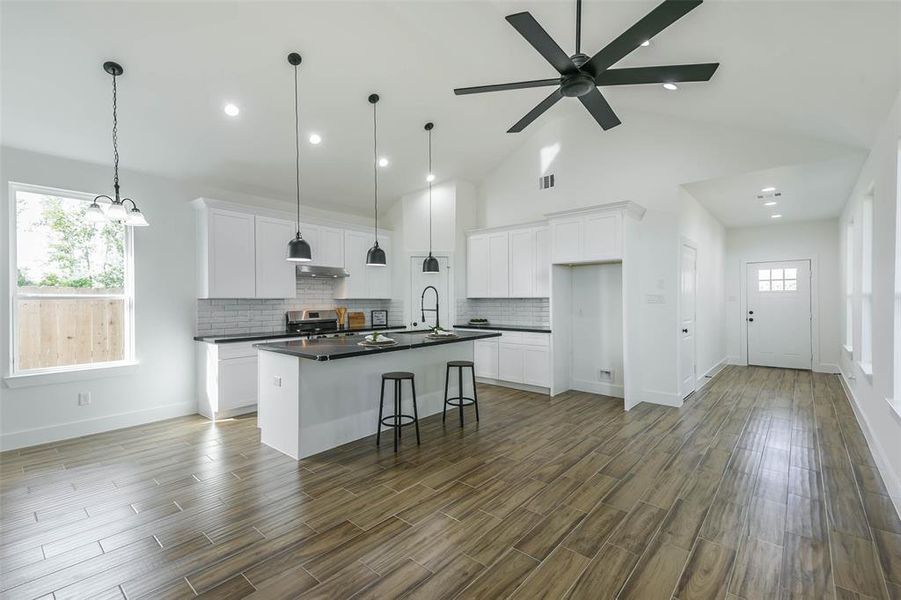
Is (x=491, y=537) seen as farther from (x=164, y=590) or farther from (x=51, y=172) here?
(x=51, y=172)

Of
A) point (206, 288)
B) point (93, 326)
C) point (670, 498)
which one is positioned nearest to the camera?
point (670, 498)

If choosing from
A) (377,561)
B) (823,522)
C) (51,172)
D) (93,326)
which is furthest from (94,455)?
(823,522)

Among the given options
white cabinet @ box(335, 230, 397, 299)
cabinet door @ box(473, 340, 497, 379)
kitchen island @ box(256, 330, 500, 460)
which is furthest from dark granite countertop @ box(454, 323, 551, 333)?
kitchen island @ box(256, 330, 500, 460)

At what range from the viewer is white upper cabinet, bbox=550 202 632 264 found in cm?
507

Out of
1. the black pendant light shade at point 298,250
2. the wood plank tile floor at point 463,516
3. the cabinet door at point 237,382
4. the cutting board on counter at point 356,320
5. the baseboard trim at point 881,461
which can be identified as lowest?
the wood plank tile floor at point 463,516

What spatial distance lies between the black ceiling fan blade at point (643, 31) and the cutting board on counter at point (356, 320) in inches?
197

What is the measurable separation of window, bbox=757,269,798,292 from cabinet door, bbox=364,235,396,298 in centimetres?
703

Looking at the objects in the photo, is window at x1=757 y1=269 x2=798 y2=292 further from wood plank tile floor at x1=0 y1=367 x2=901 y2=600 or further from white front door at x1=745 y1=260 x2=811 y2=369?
wood plank tile floor at x1=0 y1=367 x2=901 y2=600

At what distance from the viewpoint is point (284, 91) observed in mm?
4141

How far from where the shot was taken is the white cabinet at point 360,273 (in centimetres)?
635

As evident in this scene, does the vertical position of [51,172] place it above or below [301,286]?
above

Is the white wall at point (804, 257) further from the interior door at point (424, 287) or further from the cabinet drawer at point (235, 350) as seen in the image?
the cabinet drawer at point (235, 350)

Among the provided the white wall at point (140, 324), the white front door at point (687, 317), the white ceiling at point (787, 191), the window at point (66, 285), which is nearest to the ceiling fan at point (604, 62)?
the white ceiling at point (787, 191)

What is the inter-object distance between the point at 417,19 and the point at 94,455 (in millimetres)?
5011
